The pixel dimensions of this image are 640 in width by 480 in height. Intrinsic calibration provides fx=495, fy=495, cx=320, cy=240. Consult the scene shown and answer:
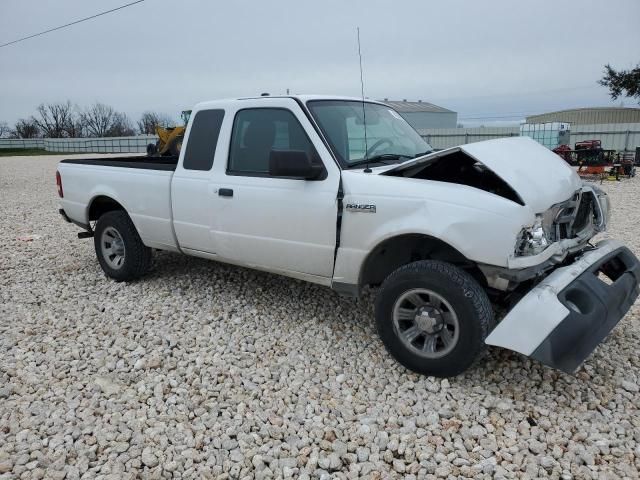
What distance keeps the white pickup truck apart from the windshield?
0.05 ft

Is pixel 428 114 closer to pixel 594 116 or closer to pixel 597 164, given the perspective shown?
pixel 594 116

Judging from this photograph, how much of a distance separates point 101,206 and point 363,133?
327 centimetres

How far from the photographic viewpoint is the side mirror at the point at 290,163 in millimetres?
3393

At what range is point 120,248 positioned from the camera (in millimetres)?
5422

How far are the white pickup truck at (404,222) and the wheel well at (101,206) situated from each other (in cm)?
58

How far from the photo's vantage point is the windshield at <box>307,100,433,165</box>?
12.7ft

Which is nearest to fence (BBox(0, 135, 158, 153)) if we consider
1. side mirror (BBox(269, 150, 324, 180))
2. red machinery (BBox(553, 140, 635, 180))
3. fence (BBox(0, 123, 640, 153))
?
fence (BBox(0, 123, 640, 153))

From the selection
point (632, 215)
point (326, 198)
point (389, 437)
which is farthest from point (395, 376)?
point (632, 215)

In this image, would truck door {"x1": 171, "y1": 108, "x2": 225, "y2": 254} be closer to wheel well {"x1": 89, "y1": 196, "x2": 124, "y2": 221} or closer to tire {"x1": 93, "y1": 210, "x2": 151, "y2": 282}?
tire {"x1": 93, "y1": 210, "x2": 151, "y2": 282}

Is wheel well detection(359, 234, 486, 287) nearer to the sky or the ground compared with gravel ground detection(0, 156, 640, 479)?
nearer to the sky

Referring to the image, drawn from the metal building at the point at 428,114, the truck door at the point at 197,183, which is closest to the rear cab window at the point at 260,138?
the truck door at the point at 197,183

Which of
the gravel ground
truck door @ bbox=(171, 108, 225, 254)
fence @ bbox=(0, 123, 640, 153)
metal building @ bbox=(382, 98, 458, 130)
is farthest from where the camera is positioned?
metal building @ bbox=(382, 98, 458, 130)

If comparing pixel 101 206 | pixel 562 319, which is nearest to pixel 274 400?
pixel 562 319

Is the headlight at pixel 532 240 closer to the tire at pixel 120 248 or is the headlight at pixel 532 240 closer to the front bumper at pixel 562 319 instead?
the front bumper at pixel 562 319
